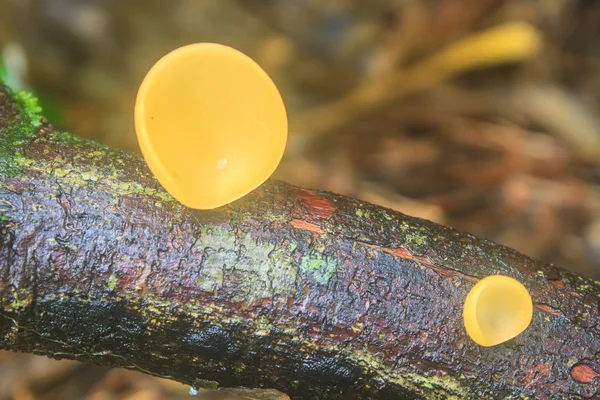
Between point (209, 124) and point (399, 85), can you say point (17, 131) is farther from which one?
point (399, 85)

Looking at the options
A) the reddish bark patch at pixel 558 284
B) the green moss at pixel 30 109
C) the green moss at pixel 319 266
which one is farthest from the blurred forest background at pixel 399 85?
the green moss at pixel 319 266

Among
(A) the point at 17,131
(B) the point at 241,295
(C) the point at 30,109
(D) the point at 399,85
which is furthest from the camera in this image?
(D) the point at 399,85

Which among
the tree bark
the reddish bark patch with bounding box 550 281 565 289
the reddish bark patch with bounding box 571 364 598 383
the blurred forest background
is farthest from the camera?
the blurred forest background

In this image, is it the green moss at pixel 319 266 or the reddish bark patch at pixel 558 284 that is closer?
the green moss at pixel 319 266

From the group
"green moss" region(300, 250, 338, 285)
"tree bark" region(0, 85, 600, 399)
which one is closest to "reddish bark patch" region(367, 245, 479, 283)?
"tree bark" region(0, 85, 600, 399)

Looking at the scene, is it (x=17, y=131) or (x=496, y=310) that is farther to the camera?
(x=17, y=131)

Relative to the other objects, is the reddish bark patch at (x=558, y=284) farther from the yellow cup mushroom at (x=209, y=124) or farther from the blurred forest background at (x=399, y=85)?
the blurred forest background at (x=399, y=85)

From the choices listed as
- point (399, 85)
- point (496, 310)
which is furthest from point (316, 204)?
point (399, 85)

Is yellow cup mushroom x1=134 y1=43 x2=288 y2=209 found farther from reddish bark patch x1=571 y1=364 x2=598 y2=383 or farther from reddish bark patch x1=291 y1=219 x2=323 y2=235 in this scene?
reddish bark patch x1=571 y1=364 x2=598 y2=383
